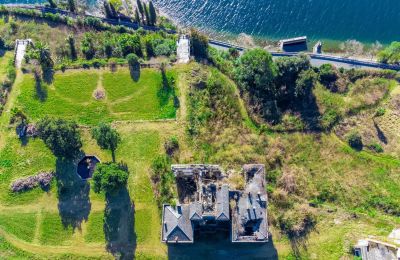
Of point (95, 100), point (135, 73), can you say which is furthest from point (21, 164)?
point (135, 73)

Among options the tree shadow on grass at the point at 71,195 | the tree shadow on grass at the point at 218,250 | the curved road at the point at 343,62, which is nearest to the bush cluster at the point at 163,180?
the tree shadow on grass at the point at 218,250

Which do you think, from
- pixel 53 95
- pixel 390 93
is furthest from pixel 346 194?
pixel 53 95

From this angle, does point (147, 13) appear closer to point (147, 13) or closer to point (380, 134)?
point (147, 13)

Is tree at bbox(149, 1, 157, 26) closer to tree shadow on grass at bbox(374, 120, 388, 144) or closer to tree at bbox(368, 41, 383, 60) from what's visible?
tree at bbox(368, 41, 383, 60)

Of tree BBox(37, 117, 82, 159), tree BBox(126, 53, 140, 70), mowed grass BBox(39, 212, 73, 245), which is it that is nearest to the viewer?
tree BBox(37, 117, 82, 159)

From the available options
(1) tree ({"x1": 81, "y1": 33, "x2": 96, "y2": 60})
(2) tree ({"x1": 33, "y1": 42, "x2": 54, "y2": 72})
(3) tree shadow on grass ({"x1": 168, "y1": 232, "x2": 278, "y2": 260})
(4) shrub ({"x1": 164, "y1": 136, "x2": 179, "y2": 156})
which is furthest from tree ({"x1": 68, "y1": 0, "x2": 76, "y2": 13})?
(3) tree shadow on grass ({"x1": 168, "y1": 232, "x2": 278, "y2": 260})
